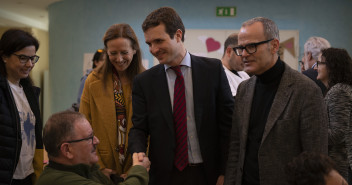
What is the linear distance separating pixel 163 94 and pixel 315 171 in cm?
87

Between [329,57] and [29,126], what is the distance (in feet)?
7.91

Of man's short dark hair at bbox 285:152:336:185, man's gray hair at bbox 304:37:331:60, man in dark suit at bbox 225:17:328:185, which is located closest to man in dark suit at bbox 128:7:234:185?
man in dark suit at bbox 225:17:328:185

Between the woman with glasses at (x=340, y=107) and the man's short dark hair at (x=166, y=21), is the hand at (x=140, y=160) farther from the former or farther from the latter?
the woman with glasses at (x=340, y=107)

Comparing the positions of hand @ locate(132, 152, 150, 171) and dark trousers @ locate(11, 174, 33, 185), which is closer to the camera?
hand @ locate(132, 152, 150, 171)

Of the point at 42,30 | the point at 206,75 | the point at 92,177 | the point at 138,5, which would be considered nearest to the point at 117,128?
the point at 92,177

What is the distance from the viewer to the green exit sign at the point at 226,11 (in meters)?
6.60

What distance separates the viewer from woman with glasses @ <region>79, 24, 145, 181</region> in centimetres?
227

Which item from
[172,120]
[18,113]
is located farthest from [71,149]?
[18,113]

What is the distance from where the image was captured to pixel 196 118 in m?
1.89

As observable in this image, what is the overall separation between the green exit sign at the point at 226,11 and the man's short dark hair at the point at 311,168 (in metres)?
5.40

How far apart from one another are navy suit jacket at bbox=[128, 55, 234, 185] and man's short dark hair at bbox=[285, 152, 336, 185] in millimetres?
507

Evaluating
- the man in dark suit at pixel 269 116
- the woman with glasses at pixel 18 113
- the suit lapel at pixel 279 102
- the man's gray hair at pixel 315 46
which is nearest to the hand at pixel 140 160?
the man in dark suit at pixel 269 116

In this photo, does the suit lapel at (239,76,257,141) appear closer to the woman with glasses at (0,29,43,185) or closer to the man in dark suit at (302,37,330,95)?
the woman with glasses at (0,29,43,185)

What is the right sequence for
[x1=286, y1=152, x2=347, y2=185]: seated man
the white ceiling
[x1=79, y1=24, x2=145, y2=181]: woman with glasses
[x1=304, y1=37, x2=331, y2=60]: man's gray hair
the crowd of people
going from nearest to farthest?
[x1=286, y1=152, x2=347, y2=185]: seated man → the crowd of people → [x1=79, y1=24, x2=145, y2=181]: woman with glasses → [x1=304, y1=37, x2=331, y2=60]: man's gray hair → the white ceiling
